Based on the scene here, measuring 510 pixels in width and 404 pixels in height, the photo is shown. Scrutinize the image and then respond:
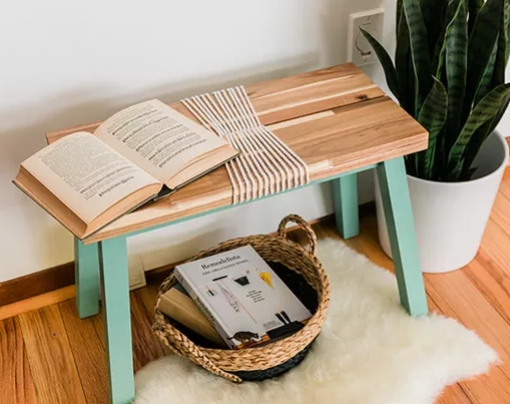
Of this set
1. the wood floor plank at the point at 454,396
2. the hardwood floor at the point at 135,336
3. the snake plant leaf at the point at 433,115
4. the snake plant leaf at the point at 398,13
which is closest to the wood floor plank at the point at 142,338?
the hardwood floor at the point at 135,336

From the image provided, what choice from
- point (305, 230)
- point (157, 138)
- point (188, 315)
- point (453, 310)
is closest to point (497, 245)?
point (453, 310)

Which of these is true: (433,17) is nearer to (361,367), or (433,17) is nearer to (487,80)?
(487,80)

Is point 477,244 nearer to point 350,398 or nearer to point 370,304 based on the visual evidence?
point 370,304

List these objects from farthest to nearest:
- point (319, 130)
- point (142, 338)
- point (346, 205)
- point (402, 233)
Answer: point (346, 205), point (142, 338), point (402, 233), point (319, 130)

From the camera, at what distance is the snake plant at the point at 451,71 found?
1107 mm

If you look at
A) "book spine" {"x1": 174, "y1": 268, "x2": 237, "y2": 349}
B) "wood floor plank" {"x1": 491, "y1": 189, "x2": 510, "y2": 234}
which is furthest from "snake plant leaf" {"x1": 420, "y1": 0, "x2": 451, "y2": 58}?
"book spine" {"x1": 174, "y1": 268, "x2": 237, "y2": 349}

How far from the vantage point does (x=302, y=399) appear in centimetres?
114

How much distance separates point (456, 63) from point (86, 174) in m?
0.62

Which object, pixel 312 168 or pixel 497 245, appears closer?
pixel 312 168

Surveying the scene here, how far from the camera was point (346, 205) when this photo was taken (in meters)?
1.43

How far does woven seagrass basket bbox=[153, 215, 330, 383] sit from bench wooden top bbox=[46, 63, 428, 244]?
227 millimetres

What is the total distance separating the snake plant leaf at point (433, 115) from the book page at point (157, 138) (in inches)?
14.1

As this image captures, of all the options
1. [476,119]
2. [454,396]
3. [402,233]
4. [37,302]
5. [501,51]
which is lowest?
[454,396]

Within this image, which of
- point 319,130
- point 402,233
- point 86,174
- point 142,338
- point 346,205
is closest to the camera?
point 86,174
